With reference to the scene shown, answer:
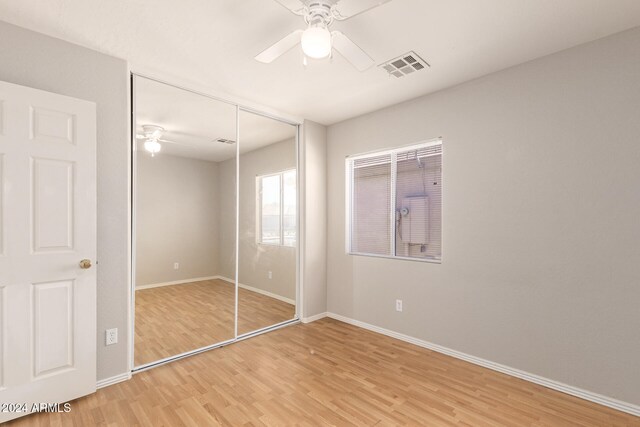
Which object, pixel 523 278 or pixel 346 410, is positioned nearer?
pixel 346 410

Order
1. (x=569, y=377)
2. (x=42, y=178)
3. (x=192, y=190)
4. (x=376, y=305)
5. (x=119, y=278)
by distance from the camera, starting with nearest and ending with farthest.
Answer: (x=42, y=178) < (x=569, y=377) < (x=119, y=278) < (x=192, y=190) < (x=376, y=305)

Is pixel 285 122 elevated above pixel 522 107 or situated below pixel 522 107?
above

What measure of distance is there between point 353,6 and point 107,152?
2119mm

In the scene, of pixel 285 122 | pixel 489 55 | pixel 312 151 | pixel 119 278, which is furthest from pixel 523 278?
pixel 119 278

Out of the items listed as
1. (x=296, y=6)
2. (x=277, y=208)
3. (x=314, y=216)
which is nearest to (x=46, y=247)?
(x=277, y=208)

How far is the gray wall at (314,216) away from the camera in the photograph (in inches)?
156

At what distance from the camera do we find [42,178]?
2.08 metres

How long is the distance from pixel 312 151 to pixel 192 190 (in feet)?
5.30

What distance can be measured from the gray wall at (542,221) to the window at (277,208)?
57.1 inches

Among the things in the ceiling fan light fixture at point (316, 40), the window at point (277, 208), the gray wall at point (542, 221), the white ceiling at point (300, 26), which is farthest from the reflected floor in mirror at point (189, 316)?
the ceiling fan light fixture at point (316, 40)

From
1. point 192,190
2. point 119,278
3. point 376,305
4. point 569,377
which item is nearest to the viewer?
point 569,377

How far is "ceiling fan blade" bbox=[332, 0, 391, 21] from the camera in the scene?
155 cm

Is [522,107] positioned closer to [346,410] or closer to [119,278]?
[346,410]

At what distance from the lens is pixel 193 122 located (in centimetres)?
310
